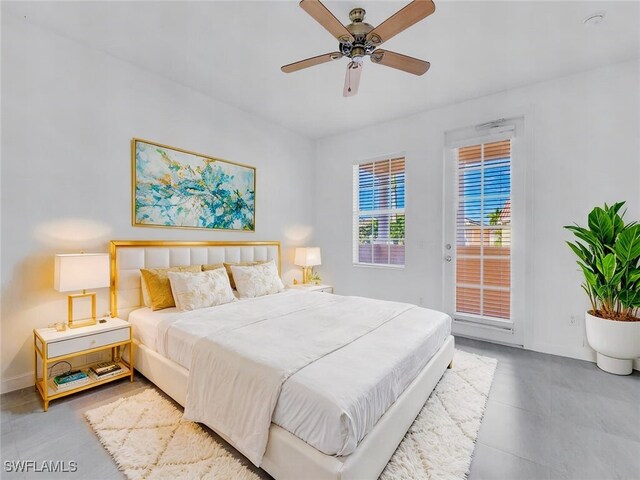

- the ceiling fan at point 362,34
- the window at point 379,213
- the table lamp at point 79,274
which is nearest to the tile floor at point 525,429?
the table lamp at point 79,274

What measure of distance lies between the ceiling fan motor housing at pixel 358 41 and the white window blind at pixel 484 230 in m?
2.27

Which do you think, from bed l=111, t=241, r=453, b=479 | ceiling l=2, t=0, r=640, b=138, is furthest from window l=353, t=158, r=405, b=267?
bed l=111, t=241, r=453, b=479

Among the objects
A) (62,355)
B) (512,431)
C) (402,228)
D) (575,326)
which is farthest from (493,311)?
(62,355)

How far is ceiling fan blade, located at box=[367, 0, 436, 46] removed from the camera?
1.59m

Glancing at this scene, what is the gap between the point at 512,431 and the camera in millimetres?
1946

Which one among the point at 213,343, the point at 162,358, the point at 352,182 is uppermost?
the point at 352,182

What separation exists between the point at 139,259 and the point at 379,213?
320cm

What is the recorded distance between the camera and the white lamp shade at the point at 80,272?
2295 mm

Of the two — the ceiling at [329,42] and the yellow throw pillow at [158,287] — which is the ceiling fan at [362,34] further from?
the yellow throw pillow at [158,287]

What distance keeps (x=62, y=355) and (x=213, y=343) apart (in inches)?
50.1

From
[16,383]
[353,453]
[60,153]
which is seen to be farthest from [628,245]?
[16,383]

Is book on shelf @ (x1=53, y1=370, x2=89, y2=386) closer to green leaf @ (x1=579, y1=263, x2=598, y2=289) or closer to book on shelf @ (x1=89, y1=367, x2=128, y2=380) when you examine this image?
book on shelf @ (x1=89, y1=367, x2=128, y2=380)

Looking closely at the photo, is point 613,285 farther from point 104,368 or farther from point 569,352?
point 104,368

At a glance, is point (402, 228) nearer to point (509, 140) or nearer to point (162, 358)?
point (509, 140)
